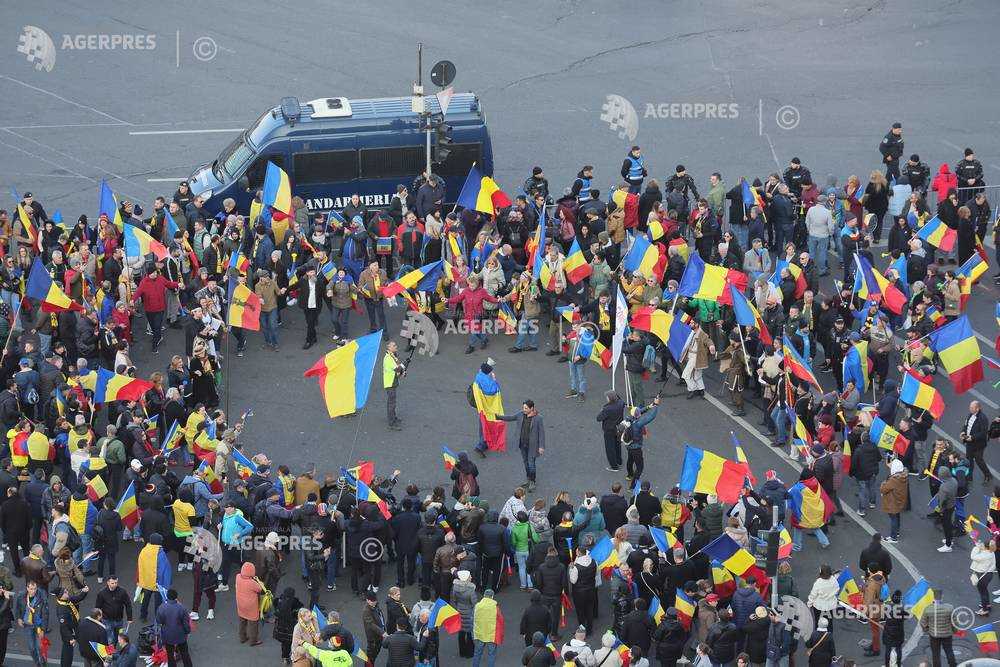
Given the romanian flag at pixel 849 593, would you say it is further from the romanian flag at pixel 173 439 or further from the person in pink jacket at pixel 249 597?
the romanian flag at pixel 173 439

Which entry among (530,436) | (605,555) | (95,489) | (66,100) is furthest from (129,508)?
(66,100)

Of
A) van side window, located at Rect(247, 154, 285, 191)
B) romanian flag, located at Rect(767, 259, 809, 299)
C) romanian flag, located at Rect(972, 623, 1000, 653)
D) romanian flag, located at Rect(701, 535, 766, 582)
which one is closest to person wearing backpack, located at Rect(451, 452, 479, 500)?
romanian flag, located at Rect(701, 535, 766, 582)

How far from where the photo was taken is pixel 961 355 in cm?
3162

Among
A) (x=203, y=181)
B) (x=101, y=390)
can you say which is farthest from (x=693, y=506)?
(x=203, y=181)

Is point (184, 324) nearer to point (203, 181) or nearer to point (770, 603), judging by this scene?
point (203, 181)

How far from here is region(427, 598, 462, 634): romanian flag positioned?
87.4 feet

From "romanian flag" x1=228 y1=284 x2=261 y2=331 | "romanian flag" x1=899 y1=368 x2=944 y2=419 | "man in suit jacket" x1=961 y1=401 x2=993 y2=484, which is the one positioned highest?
"romanian flag" x1=228 y1=284 x2=261 y2=331

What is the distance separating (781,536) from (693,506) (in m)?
1.52

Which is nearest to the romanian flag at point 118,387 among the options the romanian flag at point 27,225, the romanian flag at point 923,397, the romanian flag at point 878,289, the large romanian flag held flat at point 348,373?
the large romanian flag held flat at point 348,373

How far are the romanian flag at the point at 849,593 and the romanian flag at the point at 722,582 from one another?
5.04 feet

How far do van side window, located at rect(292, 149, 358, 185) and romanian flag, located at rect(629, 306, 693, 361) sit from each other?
Answer: 27.3 feet

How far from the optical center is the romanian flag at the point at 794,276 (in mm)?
34375

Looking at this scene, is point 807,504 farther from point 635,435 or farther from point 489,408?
point 489,408

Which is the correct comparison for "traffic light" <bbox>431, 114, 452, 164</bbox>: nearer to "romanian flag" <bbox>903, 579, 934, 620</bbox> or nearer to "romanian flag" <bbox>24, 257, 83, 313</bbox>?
"romanian flag" <bbox>24, 257, 83, 313</bbox>
